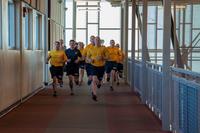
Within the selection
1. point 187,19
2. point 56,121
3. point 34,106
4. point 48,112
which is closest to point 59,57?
point 34,106

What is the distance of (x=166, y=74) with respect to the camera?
9.54 meters

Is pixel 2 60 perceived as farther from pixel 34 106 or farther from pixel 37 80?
pixel 37 80

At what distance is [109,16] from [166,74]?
2910cm

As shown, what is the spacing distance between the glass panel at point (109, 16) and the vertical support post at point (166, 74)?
1113 inches

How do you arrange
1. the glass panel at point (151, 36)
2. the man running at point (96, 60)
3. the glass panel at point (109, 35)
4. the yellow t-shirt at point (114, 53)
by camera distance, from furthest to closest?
the glass panel at point (109, 35) → the glass panel at point (151, 36) → the yellow t-shirt at point (114, 53) → the man running at point (96, 60)

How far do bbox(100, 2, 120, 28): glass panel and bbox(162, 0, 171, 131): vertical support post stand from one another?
28283 millimetres

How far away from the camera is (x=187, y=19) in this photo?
32719mm

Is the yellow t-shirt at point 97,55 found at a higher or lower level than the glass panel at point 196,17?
lower

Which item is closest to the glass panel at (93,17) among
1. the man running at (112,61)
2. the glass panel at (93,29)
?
the glass panel at (93,29)

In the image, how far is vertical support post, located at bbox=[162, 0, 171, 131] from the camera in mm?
9469

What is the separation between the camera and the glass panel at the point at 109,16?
38.0 metres

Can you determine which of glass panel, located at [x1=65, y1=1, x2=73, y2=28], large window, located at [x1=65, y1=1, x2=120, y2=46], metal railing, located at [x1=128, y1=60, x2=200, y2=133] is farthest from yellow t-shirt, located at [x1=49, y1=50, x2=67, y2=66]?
glass panel, located at [x1=65, y1=1, x2=73, y2=28]

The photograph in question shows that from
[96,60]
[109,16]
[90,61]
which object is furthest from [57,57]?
[109,16]

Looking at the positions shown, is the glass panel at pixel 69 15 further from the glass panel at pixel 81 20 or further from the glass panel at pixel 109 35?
the glass panel at pixel 109 35
